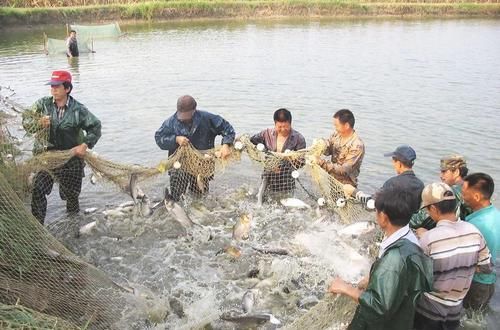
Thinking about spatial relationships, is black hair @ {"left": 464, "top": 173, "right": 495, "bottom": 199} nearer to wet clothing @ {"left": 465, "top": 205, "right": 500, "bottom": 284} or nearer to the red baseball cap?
wet clothing @ {"left": 465, "top": 205, "right": 500, "bottom": 284}

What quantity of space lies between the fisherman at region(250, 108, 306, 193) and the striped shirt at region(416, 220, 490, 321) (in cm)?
332

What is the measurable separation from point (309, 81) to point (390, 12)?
2848 cm

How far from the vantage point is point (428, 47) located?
965 inches

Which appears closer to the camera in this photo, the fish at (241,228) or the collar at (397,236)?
the collar at (397,236)

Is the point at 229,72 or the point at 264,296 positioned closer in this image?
the point at 264,296

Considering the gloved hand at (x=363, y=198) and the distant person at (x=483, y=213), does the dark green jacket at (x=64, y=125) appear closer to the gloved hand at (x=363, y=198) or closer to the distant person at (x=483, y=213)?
the gloved hand at (x=363, y=198)

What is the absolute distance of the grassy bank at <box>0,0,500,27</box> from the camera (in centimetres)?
3272

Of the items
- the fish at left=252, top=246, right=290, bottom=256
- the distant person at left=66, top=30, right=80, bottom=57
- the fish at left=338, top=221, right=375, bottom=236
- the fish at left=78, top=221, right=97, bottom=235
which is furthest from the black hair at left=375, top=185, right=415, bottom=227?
the distant person at left=66, top=30, right=80, bottom=57

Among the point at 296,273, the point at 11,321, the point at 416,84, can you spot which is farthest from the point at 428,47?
the point at 11,321

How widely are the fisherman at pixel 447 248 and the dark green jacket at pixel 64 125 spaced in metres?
4.51

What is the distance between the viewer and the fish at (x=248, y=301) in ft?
16.5

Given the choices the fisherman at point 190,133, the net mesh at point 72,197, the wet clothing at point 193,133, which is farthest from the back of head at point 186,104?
the net mesh at point 72,197

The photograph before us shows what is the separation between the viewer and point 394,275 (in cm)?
285

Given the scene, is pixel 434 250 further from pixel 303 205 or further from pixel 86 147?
pixel 86 147
